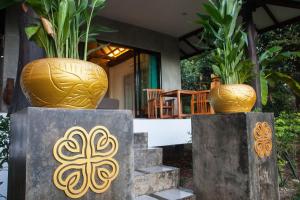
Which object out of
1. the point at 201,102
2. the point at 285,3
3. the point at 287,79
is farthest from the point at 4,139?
the point at 285,3

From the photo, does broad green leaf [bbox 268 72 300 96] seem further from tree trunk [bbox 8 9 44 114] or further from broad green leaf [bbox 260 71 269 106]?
tree trunk [bbox 8 9 44 114]

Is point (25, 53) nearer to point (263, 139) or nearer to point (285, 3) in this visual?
point (263, 139)

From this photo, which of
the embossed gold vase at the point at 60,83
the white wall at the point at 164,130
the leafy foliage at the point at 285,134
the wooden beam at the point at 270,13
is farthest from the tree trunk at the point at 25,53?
the wooden beam at the point at 270,13

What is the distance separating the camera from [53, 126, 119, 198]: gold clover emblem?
3.59ft

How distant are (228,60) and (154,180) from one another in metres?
1.35

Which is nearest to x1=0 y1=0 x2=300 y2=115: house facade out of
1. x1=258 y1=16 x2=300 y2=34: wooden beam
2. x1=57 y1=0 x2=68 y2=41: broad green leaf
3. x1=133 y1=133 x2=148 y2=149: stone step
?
x1=258 y1=16 x2=300 y2=34: wooden beam

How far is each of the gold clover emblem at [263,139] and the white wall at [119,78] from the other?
233 inches

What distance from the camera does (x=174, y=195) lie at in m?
2.29

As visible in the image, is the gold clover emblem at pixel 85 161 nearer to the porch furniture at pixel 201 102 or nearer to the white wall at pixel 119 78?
the porch furniture at pixel 201 102

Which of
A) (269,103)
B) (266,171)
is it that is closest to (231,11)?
(266,171)

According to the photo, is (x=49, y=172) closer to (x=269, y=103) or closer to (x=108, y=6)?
(x=108, y=6)

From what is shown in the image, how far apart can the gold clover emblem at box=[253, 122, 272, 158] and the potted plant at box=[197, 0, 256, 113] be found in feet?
0.64

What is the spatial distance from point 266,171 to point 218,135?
20.1 inches

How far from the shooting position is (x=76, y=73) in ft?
3.88
